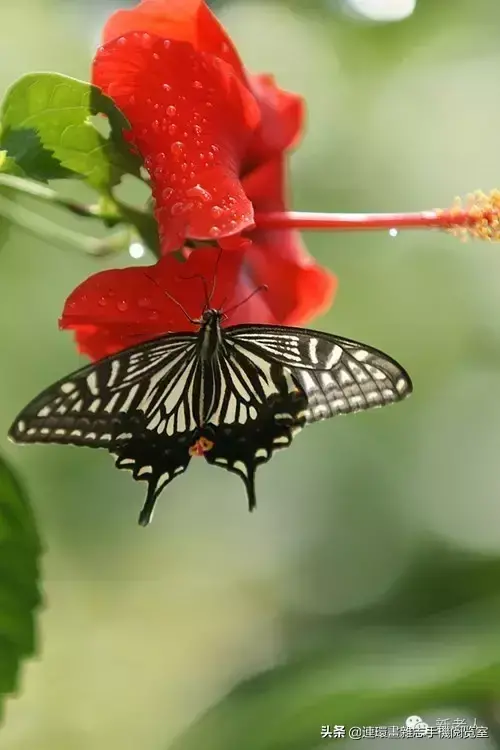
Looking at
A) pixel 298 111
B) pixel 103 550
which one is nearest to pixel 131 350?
pixel 298 111

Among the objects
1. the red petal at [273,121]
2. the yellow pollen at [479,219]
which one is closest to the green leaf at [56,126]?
the red petal at [273,121]

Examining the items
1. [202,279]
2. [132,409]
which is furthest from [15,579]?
[202,279]

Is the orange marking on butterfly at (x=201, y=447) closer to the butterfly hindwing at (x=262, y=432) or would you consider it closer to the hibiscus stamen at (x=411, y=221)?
the butterfly hindwing at (x=262, y=432)

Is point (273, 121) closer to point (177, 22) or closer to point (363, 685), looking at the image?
point (177, 22)

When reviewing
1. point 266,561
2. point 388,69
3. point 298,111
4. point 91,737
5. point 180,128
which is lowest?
point 91,737

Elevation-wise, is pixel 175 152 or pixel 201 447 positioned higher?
pixel 175 152

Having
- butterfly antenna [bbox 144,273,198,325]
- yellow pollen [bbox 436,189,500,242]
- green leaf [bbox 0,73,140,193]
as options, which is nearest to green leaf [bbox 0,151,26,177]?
green leaf [bbox 0,73,140,193]

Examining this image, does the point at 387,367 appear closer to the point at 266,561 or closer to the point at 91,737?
the point at 266,561
